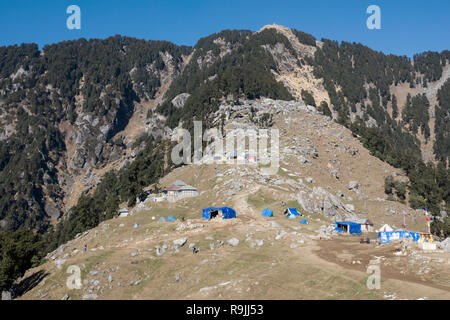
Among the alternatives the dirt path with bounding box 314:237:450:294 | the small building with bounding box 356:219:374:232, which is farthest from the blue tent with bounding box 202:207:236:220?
the small building with bounding box 356:219:374:232

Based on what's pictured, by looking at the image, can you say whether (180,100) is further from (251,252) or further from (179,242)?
(251,252)

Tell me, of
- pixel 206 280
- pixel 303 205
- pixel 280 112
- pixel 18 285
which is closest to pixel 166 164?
pixel 280 112

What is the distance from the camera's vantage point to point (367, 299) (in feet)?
80.2

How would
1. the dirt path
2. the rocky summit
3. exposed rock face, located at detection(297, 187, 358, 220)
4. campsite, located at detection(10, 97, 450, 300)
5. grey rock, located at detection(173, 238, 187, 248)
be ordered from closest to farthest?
the dirt path
campsite, located at detection(10, 97, 450, 300)
the rocky summit
grey rock, located at detection(173, 238, 187, 248)
exposed rock face, located at detection(297, 187, 358, 220)

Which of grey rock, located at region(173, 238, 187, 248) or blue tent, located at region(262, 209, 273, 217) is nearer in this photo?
grey rock, located at region(173, 238, 187, 248)

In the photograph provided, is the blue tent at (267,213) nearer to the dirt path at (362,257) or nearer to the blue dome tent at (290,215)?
the blue dome tent at (290,215)

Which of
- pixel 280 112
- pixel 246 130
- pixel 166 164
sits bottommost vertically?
pixel 166 164

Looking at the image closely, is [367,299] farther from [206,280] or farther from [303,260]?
[206,280]

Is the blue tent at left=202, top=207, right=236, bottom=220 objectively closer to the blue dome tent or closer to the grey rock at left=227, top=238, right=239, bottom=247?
the blue dome tent

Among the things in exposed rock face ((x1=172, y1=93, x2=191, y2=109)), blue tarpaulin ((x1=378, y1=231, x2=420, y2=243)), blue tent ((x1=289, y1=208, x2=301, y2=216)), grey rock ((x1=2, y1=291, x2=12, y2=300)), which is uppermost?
exposed rock face ((x1=172, y1=93, x2=191, y2=109))

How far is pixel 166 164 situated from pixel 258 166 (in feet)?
165

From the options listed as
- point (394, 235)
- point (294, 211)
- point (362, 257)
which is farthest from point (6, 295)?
point (394, 235)

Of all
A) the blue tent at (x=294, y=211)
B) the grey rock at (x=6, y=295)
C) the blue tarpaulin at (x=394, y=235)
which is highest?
the blue tent at (x=294, y=211)

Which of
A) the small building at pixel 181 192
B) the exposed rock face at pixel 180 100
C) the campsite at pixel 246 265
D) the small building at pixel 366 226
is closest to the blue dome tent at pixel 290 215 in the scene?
the campsite at pixel 246 265
